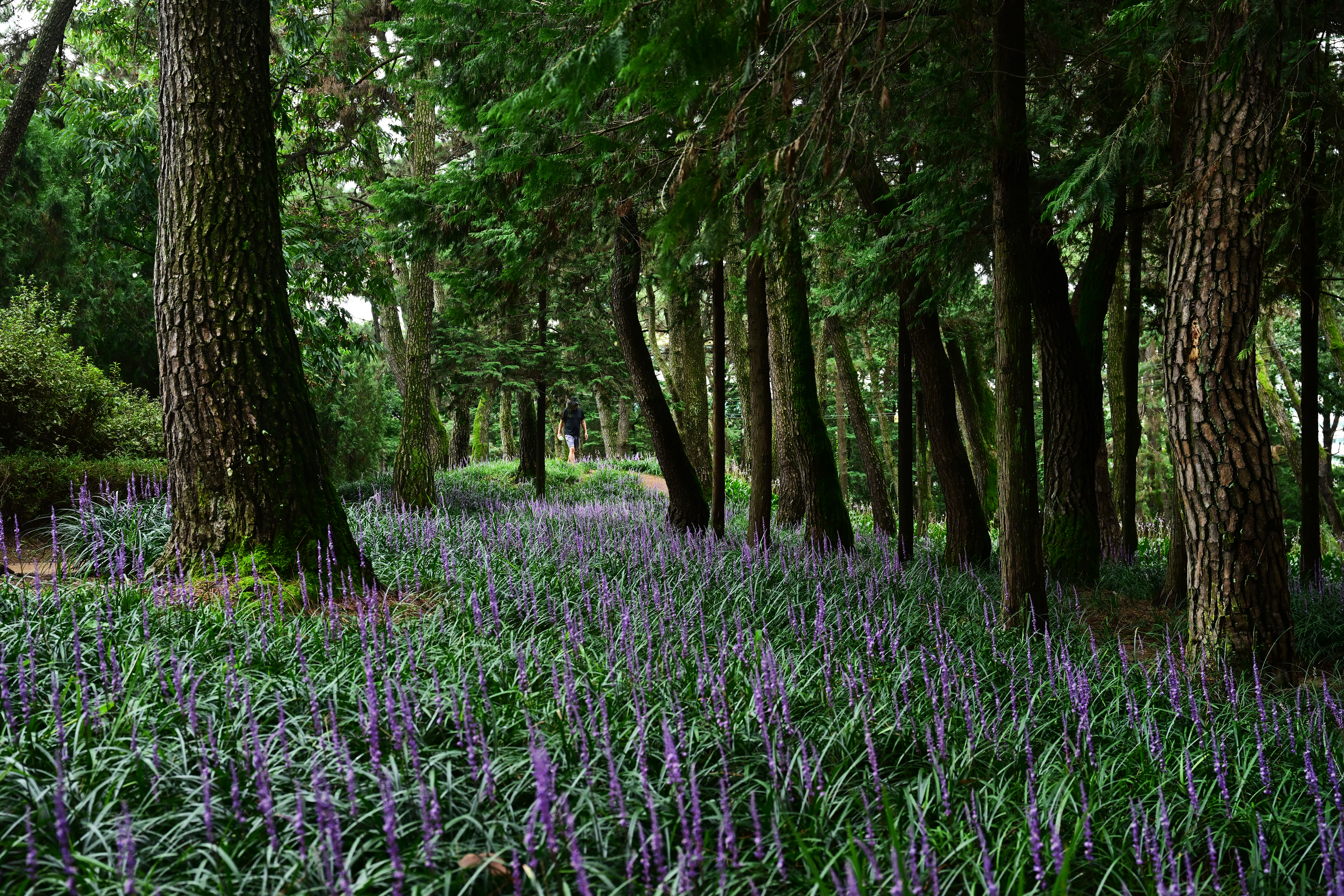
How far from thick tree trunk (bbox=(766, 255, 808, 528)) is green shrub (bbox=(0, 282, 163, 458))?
8.38m

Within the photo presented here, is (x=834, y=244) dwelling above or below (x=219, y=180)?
above

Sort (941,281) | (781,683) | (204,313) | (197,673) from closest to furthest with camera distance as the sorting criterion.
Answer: (781,683)
(197,673)
(204,313)
(941,281)

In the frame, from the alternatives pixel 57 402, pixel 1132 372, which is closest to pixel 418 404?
pixel 57 402

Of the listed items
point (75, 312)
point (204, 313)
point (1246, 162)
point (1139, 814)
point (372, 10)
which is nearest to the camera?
point (1139, 814)

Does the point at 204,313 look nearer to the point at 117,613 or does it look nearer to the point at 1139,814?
the point at 117,613

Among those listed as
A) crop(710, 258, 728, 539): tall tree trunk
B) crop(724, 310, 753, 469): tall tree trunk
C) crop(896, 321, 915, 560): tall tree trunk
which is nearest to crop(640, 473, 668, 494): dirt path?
crop(724, 310, 753, 469): tall tree trunk

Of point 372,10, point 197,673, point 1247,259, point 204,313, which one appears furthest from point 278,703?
point 372,10

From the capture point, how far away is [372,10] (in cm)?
1220

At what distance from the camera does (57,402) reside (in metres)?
9.94

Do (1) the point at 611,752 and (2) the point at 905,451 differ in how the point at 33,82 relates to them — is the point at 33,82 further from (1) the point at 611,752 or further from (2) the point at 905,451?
(1) the point at 611,752

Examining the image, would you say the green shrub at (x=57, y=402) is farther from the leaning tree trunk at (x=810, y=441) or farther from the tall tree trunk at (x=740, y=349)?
the tall tree trunk at (x=740, y=349)

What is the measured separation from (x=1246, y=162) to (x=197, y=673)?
596 centimetres

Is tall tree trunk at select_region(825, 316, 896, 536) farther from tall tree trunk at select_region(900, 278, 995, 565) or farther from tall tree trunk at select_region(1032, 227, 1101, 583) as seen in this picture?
tall tree trunk at select_region(1032, 227, 1101, 583)

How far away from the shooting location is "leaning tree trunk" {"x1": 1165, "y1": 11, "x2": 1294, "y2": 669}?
429 centimetres
